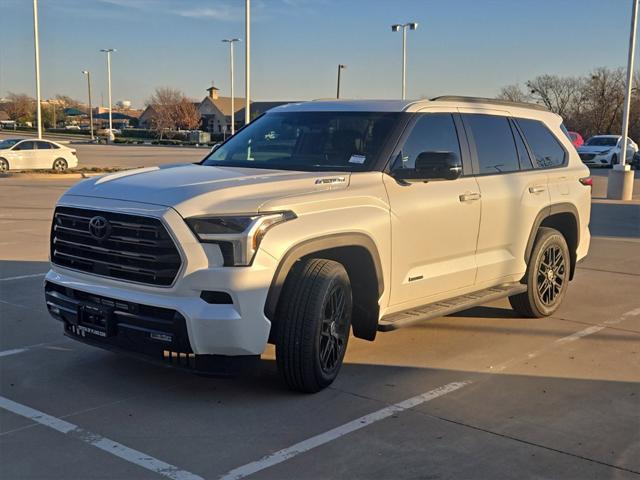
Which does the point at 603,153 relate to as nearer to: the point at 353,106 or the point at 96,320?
the point at 353,106

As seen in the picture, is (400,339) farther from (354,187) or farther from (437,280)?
(354,187)

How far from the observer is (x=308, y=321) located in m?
4.73

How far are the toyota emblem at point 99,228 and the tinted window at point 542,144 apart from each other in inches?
161

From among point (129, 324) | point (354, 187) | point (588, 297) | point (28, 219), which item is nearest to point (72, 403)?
point (129, 324)

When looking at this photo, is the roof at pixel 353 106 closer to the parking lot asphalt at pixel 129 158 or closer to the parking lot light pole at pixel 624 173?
the parking lot light pole at pixel 624 173

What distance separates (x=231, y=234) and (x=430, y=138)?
7.25ft

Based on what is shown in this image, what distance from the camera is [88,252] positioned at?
4.93 m

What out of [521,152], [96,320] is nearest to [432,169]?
[521,152]

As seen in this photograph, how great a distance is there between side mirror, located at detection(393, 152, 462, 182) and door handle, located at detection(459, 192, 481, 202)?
455 millimetres

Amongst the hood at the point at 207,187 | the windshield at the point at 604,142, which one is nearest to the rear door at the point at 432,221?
the hood at the point at 207,187

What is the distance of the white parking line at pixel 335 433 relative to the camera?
391cm

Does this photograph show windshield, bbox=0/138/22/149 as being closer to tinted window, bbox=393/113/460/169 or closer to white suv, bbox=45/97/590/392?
white suv, bbox=45/97/590/392

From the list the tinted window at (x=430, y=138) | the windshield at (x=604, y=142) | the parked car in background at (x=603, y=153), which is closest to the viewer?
the tinted window at (x=430, y=138)

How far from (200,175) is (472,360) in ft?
8.48
